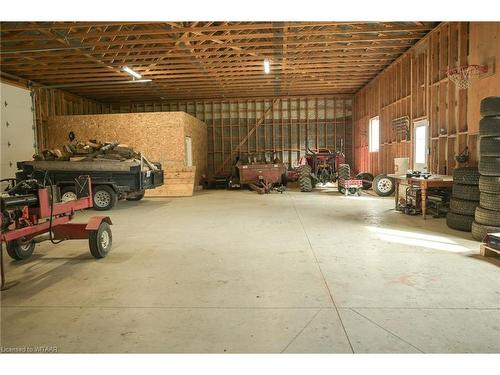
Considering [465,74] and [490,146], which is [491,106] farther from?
[465,74]

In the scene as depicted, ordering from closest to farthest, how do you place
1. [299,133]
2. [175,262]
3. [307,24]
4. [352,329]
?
[352,329] < [175,262] < [307,24] < [299,133]

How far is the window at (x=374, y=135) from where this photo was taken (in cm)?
1449

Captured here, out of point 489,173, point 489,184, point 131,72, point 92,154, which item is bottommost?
point 489,184

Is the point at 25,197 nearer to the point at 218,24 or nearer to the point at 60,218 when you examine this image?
the point at 60,218

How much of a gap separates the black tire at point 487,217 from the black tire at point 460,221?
60 cm

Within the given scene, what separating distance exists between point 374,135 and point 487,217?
1030 centimetres

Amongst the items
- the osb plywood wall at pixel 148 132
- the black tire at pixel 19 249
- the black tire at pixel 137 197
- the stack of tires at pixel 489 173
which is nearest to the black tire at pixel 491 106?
the stack of tires at pixel 489 173

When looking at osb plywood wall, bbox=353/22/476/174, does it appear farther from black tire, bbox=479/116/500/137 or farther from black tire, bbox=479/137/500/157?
black tire, bbox=479/137/500/157

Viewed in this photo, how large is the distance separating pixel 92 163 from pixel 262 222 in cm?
549

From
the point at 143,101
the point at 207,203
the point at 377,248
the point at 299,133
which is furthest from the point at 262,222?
the point at 143,101

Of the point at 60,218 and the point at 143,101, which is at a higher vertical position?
the point at 143,101

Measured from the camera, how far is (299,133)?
18656 millimetres

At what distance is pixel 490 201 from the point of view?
5414mm

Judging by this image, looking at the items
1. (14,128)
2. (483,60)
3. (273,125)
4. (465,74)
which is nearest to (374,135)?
(273,125)
